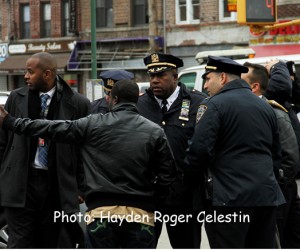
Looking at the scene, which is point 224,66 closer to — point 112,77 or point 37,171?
point 37,171

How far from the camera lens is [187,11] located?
1359 inches

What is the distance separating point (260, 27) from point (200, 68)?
2154mm

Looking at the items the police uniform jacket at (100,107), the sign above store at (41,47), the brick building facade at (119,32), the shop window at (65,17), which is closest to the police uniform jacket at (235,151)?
the police uniform jacket at (100,107)

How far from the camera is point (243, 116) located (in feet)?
19.6

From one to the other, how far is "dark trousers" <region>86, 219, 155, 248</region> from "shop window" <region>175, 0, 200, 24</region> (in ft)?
95.1

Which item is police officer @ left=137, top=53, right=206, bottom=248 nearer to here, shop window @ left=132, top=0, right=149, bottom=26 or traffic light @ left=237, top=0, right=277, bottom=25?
traffic light @ left=237, top=0, right=277, bottom=25

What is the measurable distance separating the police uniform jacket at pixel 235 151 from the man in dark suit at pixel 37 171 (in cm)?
114

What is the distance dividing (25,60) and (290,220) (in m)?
33.7

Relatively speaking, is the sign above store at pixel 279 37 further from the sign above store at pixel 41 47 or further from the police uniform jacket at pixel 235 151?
the police uniform jacket at pixel 235 151

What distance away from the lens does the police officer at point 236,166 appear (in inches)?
232

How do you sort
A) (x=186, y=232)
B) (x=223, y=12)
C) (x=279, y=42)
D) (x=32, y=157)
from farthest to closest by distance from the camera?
(x=223, y=12) → (x=279, y=42) → (x=186, y=232) → (x=32, y=157)

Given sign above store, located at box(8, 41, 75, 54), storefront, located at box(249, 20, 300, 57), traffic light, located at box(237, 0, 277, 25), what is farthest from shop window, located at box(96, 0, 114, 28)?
traffic light, located at box(237, 0, 277, 25)

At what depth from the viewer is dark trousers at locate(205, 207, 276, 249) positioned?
592 centimetres

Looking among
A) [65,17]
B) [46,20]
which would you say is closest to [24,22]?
[46,20]
